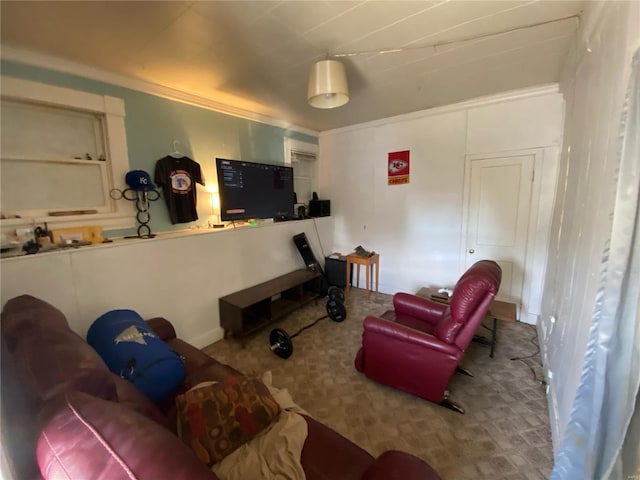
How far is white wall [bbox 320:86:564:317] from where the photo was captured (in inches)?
112

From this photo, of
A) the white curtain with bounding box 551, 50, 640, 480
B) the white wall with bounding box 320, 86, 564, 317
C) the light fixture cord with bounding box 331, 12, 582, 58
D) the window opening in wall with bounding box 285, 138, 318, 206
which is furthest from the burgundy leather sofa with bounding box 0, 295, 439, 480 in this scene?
the window opening in wall with bounding box 285, 138, 318, 206

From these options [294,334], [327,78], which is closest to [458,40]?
[327,78]

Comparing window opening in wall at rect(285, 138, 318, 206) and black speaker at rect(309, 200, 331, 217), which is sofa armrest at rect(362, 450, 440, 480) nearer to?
black speaker at rect(309, 200, 331, 217)

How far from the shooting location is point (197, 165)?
2855mm

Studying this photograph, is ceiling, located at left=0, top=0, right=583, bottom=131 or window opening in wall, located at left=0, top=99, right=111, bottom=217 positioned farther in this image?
window opening in wall, located at left=0, top=99, right=111, bottom=217

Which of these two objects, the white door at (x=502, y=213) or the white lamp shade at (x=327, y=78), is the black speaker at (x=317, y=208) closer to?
the white door at (x=502, y=213)

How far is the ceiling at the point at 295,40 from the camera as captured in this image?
5.15 feet

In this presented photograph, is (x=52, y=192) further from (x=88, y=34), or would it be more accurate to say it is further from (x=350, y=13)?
(x=350, y=13)

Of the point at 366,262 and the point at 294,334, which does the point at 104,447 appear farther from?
the point at 366,262

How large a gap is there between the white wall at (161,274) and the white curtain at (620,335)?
9.01ft

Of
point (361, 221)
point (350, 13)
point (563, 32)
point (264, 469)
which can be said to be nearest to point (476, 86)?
point (563, 32)

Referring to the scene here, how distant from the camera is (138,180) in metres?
2.35

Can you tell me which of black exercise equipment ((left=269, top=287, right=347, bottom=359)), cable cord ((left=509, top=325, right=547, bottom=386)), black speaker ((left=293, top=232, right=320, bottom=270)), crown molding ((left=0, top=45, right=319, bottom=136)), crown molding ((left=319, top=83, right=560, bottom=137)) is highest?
crown molding ((left=319, top=83, right=560, bottom=137))

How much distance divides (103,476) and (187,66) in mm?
2622
